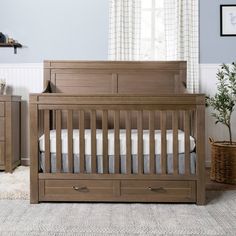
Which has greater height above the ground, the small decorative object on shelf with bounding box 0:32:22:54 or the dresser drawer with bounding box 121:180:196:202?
the small decorative object on shelf with bounding box 0:32:22:54

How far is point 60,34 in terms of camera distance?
10.6ft

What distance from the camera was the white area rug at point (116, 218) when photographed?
157 centimetres

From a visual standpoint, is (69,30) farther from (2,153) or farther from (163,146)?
(163,146)

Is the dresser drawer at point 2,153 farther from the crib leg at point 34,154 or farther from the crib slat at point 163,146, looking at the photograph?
the crib slat at point 163,146

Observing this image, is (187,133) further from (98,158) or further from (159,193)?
(98,158)

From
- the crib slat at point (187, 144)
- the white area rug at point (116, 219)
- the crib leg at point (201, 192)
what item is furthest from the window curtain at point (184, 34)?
the white area rug at point (116, 219)

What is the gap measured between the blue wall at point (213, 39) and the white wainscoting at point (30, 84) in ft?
0.57

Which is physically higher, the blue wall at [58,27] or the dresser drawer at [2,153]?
the blue wall at [58,27]

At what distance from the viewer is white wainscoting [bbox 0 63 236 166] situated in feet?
10.5

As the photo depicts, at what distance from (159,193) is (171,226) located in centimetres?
38

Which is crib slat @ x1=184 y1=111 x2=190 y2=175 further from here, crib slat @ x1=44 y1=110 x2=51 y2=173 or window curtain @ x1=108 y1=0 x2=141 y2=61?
window curtain @ x1=108 y1=0 x2=141 y2=61

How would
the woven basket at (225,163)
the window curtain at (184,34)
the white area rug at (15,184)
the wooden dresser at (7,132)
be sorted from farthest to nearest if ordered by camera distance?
the window curtain at (184,34)
the wooden dresser at (7,132)
the woven basket at (225,163)
the white area rug at (15,184)

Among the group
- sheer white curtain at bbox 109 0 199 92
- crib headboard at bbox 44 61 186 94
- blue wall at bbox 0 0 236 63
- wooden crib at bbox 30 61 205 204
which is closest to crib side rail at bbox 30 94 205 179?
wooden crib at bbox 30 61 205 204

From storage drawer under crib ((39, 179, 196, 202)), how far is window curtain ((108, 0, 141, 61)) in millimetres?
1574
